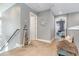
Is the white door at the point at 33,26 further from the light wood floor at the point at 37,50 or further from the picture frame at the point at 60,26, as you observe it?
the picture frame at the point at 60,26

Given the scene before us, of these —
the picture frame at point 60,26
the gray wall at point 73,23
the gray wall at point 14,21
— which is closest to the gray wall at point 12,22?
the gray wall at point 14,21

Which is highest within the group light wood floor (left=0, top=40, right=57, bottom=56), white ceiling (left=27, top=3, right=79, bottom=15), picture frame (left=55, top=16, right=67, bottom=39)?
white ceiling (left=27, top=3, right=79, bottom=15)

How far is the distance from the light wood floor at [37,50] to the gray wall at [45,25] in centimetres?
13

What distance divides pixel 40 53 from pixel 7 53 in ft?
1.81

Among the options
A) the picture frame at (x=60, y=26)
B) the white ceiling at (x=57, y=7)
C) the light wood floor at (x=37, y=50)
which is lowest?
the light wood floor at (x=37, y=50)

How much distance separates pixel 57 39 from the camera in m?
1.75

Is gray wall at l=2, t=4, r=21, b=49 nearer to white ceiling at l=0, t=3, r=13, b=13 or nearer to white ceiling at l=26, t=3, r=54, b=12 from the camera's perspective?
white ceiling at l=0, t=3, r=13, b=13

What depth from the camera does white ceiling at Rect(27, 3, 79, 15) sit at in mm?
1696

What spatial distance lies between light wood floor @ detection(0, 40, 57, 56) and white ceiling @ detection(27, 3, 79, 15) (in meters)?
0.55

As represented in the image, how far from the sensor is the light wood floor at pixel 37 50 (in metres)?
1.71

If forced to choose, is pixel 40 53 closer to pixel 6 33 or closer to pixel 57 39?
pixel 57 39

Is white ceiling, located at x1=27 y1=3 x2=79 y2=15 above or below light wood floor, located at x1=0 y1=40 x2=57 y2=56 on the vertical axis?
above

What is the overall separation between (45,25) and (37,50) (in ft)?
1.50

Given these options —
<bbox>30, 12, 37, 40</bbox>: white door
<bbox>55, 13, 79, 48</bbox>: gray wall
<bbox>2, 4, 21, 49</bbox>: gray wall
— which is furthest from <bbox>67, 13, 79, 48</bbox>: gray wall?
<bbox>2, 4, 21, 49</bbox>: gray wall
